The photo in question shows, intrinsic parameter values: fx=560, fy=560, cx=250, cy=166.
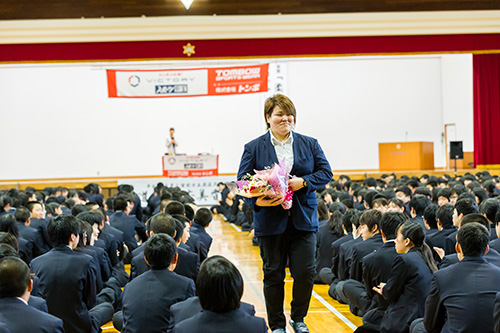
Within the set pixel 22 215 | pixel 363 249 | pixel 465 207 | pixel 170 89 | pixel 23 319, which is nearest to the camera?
pixel 23 319

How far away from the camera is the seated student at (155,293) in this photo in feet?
9.56

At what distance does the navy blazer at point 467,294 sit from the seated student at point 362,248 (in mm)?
1615

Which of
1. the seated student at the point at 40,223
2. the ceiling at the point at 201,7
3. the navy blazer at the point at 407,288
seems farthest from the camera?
the ceiling at the point at 201,7

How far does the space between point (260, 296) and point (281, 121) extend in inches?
119

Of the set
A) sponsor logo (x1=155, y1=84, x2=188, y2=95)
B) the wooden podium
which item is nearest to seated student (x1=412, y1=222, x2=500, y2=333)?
sponsor logo (x1=155, y1=84, x2=188, y2=95)

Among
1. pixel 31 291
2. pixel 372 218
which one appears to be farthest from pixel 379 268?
Result: pixel 31 291

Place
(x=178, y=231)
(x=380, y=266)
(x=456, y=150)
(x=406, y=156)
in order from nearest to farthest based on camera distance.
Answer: (x=380, y=266), (x=178, y=231), (x=456, y=150), (x=406, y=156)

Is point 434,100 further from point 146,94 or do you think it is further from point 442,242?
point 442,242

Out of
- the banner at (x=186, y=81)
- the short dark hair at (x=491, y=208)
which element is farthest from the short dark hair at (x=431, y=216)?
the banner at (x=186, y=81)

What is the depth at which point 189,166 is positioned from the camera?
14.0 m

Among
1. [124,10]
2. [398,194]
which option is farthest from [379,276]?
[124,10]

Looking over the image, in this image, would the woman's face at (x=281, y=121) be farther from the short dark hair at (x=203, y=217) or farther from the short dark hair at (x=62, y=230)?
the short dark hair at (x=203, y=217)

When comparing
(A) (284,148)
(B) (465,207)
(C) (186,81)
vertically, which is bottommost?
(B) (465,207)

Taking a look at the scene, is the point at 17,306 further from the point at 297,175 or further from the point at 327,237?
the point at 327,237
